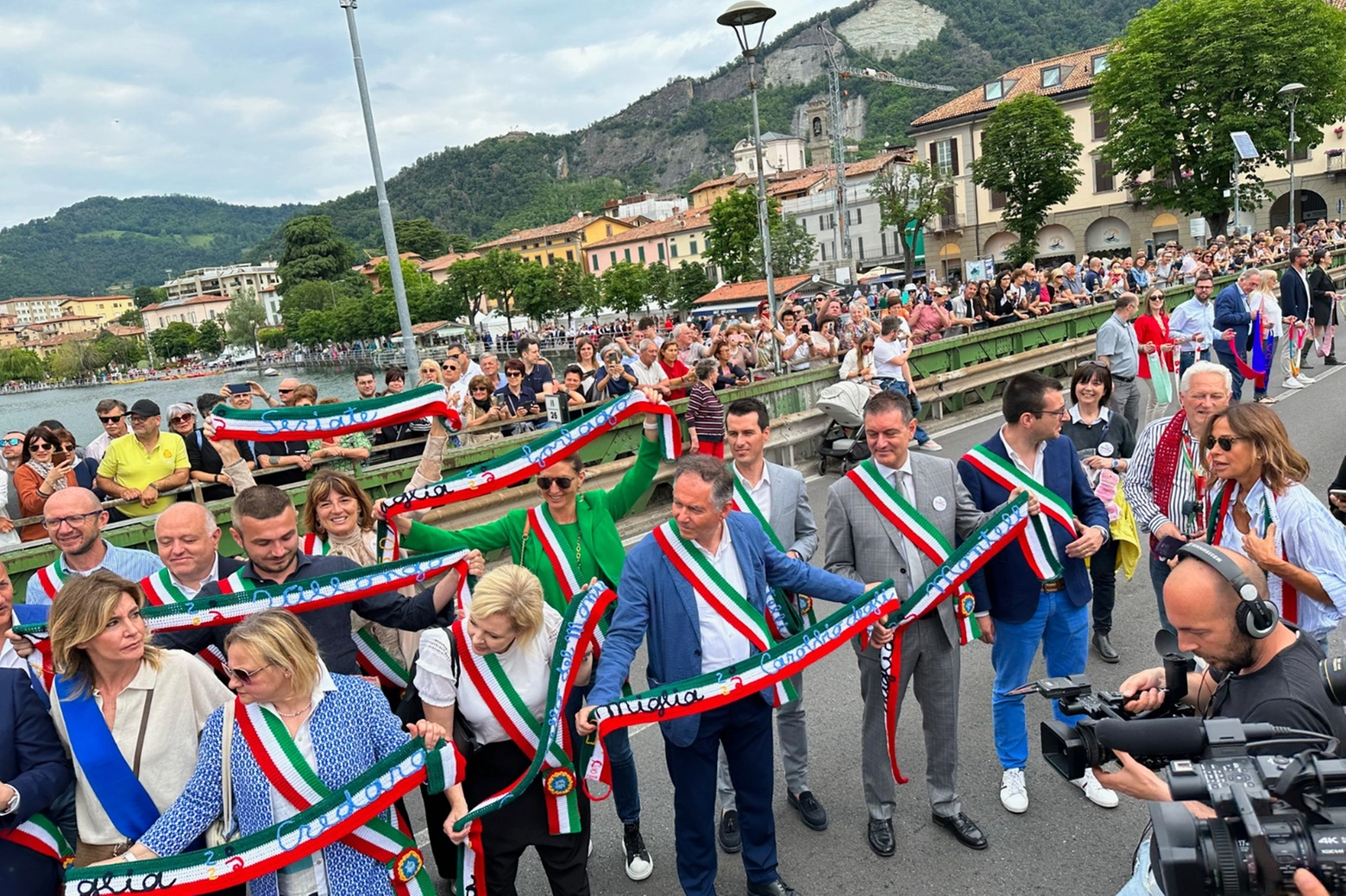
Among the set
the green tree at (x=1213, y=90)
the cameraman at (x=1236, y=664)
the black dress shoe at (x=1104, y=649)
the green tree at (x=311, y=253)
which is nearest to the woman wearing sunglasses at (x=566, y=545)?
the cameraman at (x=1236, y=664)

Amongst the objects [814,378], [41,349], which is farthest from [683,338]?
[41,349]

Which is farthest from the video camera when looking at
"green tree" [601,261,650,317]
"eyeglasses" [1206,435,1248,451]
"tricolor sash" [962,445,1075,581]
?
"green tree" [601,261,650,317]

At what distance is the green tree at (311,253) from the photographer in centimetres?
9506

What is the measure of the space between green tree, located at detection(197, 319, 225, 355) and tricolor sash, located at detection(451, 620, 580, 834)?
446 ft

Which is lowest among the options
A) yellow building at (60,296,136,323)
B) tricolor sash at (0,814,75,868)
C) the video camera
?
tricolor sash at (0,814,75,868)

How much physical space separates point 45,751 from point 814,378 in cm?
967

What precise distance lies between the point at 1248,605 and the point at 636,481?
283cm

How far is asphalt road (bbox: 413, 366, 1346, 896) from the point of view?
377 cm

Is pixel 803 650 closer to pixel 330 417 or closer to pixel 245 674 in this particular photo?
pixel 245 674

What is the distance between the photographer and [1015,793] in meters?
4.21

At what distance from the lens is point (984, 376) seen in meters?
14.3

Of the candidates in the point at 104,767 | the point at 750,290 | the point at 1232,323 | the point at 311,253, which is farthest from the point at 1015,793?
the point at 311,253

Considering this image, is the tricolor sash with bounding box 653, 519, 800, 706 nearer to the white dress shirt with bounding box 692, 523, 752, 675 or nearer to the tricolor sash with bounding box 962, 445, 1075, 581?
the white dress shirt with bounding box 692, 523, 752, 675

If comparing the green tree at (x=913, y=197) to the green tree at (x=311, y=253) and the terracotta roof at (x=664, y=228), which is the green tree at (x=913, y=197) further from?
the green tree at (x=311, y=253)
